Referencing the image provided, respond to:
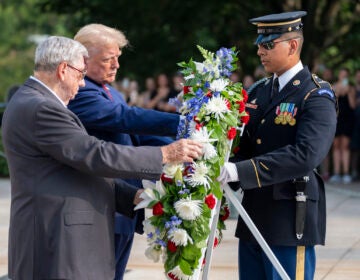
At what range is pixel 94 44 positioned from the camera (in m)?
4.93

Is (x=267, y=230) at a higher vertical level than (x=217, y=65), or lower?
lower

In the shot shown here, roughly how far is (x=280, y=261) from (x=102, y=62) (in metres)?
1.49

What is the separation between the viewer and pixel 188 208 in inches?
168

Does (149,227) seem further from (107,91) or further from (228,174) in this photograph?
(107,91)

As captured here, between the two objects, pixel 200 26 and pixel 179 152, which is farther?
pixel 200 26

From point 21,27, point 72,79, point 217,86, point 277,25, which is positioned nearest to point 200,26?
point 277,25

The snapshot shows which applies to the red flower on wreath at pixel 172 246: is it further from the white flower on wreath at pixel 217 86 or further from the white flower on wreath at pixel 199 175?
the white flower on wreath at pixel 217 86

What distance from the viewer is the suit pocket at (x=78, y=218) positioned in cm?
394

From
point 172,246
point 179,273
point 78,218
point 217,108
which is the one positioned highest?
point 217,108

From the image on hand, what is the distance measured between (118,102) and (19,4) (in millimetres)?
44925

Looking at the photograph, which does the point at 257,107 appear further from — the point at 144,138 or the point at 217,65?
the point at 144,138

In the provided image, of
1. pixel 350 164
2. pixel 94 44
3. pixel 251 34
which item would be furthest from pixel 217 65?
pixel 251 34

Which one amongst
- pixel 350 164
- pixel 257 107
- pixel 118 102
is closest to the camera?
pixel 257 107

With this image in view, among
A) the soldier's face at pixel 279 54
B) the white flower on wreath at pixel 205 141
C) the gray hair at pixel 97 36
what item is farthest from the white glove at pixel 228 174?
the gray hair at pixel 97 36
